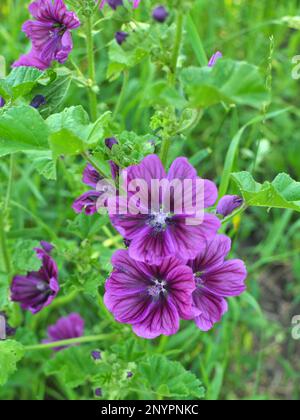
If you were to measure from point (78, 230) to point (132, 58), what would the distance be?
46 centimetres

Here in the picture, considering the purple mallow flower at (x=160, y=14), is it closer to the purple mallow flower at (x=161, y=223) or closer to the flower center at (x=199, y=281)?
the purple mallow flower at (x=161, y=223)

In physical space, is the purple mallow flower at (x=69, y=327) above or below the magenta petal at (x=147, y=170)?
below

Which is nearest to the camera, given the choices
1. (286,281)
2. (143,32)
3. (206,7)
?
(143,32)

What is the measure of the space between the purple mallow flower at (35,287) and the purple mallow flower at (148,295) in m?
0.37

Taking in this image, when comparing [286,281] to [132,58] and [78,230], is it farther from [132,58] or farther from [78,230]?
[132,58]

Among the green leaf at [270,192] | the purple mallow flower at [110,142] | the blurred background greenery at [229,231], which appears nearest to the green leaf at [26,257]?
the blurred background greenery at [229,231]

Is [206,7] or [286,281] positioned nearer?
[286,281]

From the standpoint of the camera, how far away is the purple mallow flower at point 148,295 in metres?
1.23

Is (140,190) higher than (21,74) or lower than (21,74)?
lower

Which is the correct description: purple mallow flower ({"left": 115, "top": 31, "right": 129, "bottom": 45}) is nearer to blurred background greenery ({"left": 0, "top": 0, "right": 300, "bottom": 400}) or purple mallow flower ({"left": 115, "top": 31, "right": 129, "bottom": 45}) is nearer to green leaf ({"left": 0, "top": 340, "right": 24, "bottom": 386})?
blurred background greenery ({"left": 0, "top": 0, "right": 300, "bottom": 400})

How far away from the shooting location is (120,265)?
4.09 feet

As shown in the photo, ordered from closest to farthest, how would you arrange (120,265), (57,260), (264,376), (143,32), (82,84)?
(143,32) → (120,265) → (82,84) → (57,260) → (264,376)
